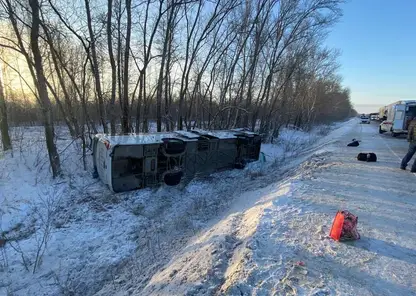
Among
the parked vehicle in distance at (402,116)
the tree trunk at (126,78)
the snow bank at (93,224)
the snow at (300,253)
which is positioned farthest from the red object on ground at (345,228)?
the parked vehicle in distance at (402,116)

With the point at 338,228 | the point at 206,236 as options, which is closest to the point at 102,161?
the point at 206,236

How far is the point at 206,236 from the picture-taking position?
4.24m

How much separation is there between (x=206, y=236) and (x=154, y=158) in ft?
11.6

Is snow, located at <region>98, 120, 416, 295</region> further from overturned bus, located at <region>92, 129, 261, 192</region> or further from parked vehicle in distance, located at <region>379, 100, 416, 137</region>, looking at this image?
parked vehicle in distance, located at <region>379, 100, 416, 137</region>

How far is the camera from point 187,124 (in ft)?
52.9

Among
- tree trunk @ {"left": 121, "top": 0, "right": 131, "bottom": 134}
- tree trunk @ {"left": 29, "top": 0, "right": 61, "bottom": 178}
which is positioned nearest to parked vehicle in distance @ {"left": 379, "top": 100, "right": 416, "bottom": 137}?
tree trunk @ {"left": 121, "top": 0, "right": 131, "bottom": 134}

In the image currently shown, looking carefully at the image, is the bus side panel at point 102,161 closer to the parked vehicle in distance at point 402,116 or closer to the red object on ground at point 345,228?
the red object on ground at point 345,228

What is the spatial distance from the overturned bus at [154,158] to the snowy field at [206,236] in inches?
16.6

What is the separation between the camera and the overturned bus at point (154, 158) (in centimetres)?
667

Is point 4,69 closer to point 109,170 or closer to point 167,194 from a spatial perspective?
point 109,170

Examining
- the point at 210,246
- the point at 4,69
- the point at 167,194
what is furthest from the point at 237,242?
the point at 4,69

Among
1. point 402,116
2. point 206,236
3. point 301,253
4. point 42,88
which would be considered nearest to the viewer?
point 301,253

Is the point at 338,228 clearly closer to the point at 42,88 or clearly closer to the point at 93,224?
the point at 93,224

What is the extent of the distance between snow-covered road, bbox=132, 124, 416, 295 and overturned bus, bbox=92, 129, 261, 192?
2.85 meters
